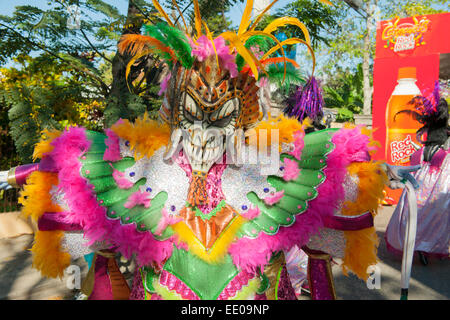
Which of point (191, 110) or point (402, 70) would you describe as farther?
point (402, 70)

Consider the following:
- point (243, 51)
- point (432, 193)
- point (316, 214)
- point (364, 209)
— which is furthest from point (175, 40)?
point (432, 193)

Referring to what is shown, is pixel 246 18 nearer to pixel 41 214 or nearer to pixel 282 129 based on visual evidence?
pixel 282 129

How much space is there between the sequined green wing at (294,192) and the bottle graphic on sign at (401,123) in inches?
246

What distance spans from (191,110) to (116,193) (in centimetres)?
49

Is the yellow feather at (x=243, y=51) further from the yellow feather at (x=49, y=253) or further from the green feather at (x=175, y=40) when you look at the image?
the yellow feather at (x=49, y=253)

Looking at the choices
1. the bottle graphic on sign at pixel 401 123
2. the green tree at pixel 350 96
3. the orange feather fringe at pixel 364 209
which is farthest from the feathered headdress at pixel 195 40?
the green tree at pixel 350 96

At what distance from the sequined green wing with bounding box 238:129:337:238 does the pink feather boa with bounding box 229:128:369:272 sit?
3 centimetres

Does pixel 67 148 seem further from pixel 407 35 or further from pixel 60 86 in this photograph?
pixel 407 35

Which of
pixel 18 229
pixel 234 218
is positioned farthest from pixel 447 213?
pixel 18 229

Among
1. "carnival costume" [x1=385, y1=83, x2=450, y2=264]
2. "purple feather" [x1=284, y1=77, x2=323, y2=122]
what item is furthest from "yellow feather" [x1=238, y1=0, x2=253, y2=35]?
"carnival costume" [x1=385, y1=83, x2=450, y2=264]

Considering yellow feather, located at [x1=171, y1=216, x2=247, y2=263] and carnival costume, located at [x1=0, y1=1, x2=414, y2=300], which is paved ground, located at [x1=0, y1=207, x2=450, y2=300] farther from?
yellow feather, located at [x1=171, y1=216, x2=247, y2=263]

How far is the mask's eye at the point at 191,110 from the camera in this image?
1450mm

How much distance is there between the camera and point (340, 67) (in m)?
22.2

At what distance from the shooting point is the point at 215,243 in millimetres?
1454
